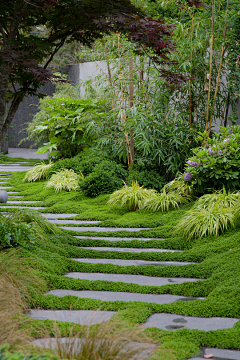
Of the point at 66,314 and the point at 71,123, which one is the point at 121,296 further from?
the point at 71,123

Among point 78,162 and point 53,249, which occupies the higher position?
point 78,162

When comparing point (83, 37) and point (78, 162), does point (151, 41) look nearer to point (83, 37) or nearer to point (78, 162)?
point (83, 37)

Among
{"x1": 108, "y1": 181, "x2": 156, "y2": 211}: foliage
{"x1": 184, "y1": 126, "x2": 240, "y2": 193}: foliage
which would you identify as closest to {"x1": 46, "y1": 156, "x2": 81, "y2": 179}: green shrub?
{"x1": 108, "y1": 181, "x2": 156, "y2": 211}: foliage

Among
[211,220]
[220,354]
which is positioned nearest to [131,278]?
[220,354]

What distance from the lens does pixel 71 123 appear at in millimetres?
7414

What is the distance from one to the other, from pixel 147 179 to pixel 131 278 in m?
3.17

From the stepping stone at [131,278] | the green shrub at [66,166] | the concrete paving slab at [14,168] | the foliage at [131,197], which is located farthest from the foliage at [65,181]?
the stepping stone at [131,278]

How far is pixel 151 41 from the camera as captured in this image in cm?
303

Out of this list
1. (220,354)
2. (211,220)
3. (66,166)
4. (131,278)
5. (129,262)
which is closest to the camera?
(220,354)

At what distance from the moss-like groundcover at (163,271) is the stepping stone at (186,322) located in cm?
4

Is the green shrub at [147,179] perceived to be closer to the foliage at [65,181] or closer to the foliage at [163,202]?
the foliage at [163,202]

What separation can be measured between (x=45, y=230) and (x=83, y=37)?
1.87m

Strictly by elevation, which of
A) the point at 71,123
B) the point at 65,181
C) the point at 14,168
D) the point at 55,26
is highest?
the point at 55,26

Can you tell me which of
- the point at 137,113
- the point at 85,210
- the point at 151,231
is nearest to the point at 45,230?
the point at 151,231
